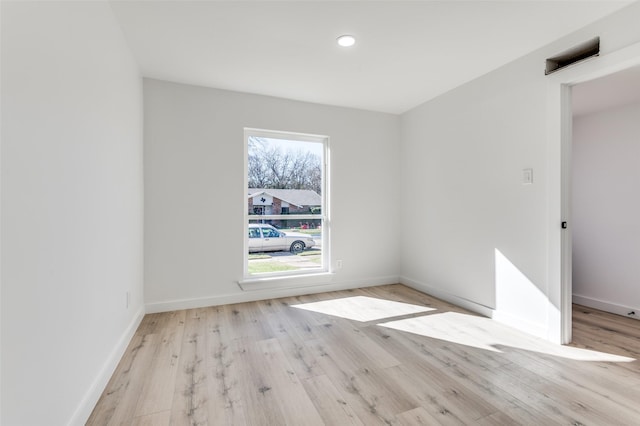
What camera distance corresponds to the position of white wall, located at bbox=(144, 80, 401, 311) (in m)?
3.19

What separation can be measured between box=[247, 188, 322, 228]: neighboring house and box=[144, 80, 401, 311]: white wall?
0.62ft

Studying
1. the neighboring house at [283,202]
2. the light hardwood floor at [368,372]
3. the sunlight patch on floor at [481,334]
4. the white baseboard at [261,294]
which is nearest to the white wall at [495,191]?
the sunlight patch on floor at [481,334]

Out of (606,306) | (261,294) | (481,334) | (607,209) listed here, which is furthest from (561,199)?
(261,294)

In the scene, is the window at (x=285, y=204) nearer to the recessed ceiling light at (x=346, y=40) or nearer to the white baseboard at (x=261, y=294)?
the white baseboard at (x=261, y=294)

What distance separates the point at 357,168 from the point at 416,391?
2913 mm

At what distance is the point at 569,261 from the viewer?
2.44 meters

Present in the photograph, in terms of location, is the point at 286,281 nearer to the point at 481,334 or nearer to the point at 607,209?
the point at 481,334

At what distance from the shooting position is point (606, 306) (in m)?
3.29

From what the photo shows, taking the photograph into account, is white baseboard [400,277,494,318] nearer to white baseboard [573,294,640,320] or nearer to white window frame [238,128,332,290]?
white window frame [238,128,332,290]

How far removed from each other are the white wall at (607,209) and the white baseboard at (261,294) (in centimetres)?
228

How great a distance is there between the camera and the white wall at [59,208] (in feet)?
3.39

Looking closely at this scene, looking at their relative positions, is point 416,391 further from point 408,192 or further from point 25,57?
point 408,192

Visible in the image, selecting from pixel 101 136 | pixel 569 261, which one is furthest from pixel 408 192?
pixel 101 136

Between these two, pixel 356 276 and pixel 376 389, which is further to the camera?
pixel 356 276
